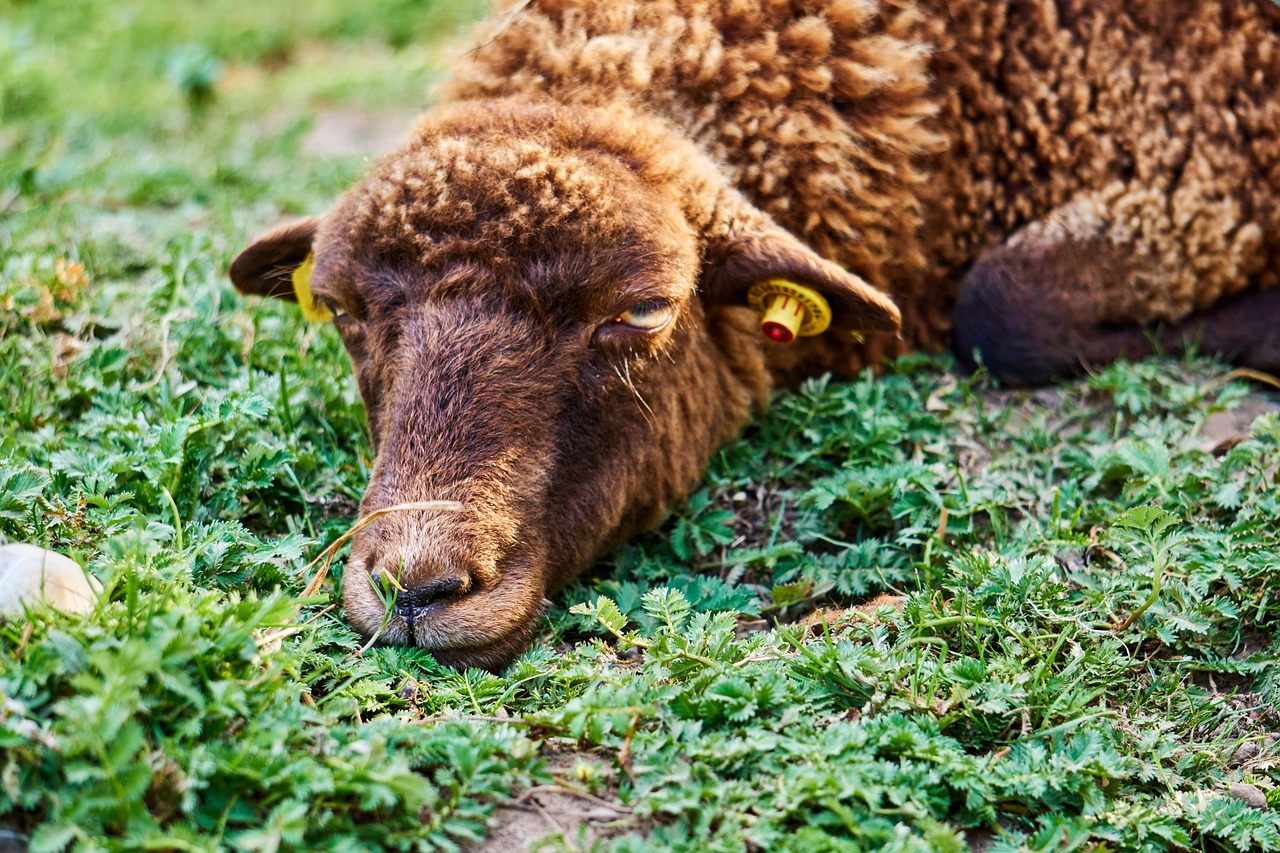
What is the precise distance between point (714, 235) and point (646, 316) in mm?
517

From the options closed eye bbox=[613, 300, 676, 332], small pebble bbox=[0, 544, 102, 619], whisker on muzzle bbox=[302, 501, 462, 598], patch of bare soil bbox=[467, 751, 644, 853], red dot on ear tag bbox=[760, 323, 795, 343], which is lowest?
patch of bare soil bbox=[467, 751, 644, 853]

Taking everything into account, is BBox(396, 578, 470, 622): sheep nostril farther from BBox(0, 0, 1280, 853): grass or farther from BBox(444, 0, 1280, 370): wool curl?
BBox(444, 0, 1280, 370): wool curl

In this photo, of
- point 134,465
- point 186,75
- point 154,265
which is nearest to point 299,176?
point 154,265

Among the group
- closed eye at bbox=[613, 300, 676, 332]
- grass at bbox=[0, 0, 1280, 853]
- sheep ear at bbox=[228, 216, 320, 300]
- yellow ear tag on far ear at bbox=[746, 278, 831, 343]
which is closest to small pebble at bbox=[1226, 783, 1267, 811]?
grass at bbox=[0, 0, 1280, 853]

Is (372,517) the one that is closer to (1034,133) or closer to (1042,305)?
(1042,305)

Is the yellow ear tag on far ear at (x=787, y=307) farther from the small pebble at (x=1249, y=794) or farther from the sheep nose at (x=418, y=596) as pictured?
the small pebble at (x=1249, y=794)

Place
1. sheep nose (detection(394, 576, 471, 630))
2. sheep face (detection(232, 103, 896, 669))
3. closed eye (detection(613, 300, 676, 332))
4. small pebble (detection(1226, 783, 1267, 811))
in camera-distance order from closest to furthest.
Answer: small pebble (detection(1226, 783, 1267, 811)), sheep nose (detection(394, 576, 471, 630)), sheep face (detection(232, 103, 896, 669)), closed eye (detection(613, 300, 676, 332))

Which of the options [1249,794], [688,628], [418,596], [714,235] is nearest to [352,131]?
[714,235]

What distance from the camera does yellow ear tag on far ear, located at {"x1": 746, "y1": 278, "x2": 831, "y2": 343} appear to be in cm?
402

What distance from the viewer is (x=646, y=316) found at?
370 cm

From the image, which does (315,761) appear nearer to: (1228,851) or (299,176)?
(1228,851)

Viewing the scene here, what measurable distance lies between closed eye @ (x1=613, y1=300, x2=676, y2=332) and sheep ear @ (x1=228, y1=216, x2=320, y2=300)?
1353 mm

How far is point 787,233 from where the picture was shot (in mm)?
4109

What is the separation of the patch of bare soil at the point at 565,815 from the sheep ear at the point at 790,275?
6.27 feet
